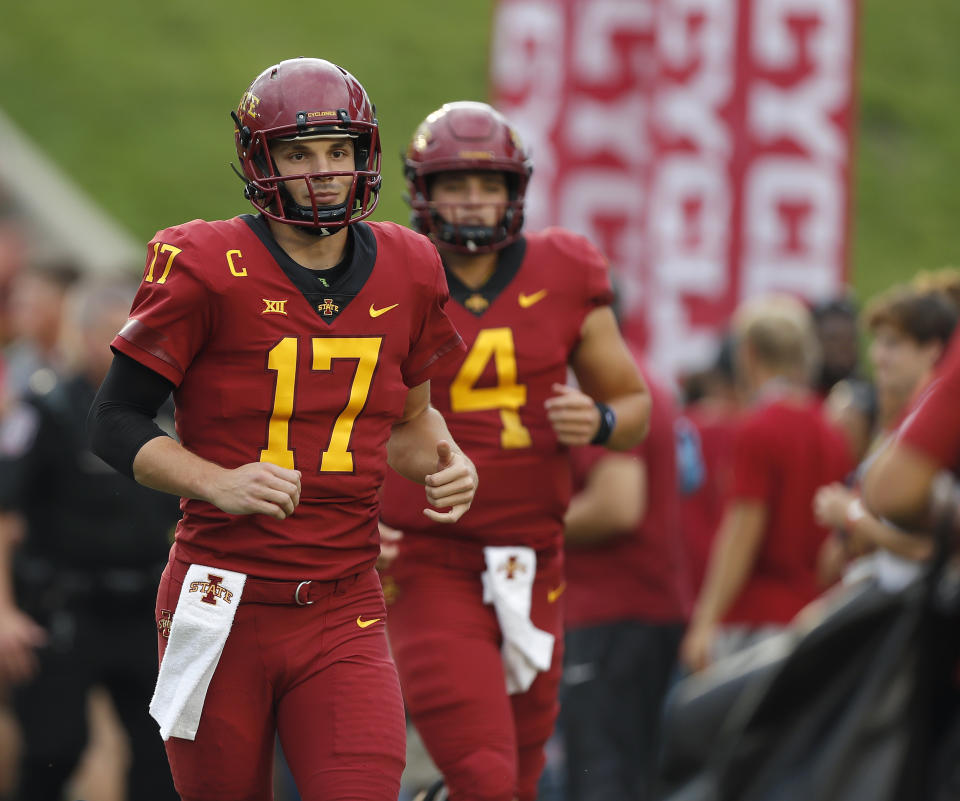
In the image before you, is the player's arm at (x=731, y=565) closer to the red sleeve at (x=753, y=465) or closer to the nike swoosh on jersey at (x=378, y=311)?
the red sleeve at (x=753, y=465)

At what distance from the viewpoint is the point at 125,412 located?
3.72 m

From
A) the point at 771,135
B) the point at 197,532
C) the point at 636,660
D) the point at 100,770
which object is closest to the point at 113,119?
the point at 771,135

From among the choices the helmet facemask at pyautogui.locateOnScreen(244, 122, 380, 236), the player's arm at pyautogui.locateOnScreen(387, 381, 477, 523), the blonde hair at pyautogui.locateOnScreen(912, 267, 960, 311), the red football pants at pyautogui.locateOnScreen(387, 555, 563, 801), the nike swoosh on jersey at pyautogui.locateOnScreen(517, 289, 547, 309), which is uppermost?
the helmet facemask at pyautogui.locateOnScreen(244, 122, 380, 236)

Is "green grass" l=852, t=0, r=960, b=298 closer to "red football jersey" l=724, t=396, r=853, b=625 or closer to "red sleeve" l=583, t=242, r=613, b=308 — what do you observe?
"red football jersey" l=724, t=396, r=853, b=625

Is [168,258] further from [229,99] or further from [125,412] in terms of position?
[229,99]

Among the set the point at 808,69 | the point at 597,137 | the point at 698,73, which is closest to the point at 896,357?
the point at 808,69

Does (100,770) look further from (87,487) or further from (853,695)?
(853,695)

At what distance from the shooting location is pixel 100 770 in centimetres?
751

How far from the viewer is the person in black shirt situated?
6.77m

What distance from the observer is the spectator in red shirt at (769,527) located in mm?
6879

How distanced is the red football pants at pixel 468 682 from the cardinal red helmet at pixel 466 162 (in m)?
0.96

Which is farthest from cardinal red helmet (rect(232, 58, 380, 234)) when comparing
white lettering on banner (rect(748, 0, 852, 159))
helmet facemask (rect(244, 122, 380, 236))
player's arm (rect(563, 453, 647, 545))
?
white lettering on banner (rect(748, 0, 852, 159))

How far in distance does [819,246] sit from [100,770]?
5762 millimetres

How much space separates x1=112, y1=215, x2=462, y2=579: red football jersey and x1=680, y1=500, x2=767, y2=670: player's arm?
3260 mm
